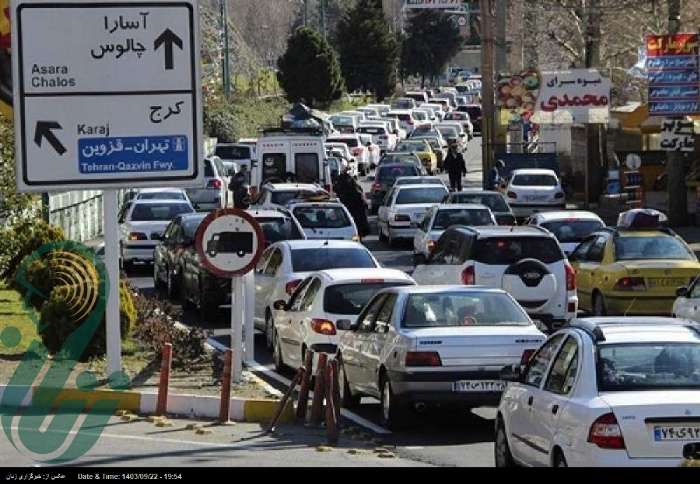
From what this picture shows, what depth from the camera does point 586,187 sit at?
50.2 meters

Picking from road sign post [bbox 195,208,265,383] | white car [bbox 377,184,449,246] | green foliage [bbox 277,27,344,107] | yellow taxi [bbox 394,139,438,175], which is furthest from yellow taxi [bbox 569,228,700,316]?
green foliage [bbox 277,27,344,107]

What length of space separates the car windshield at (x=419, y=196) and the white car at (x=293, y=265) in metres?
16.3

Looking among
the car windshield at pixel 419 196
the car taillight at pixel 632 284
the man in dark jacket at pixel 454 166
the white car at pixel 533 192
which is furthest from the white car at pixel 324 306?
the man in dark jacket at pixel 454 166

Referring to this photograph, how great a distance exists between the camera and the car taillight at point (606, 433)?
32.1 feet

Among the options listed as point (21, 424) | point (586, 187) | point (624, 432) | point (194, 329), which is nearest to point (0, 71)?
point (194, 329)

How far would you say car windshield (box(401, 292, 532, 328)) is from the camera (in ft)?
51.3

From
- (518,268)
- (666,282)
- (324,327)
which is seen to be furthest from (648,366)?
(666,282)

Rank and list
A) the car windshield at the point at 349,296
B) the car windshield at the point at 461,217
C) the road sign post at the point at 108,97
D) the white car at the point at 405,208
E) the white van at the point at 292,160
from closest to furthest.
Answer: the road sign post at the point at 108,97 → the car windshield at the point at 349,296 → the car windshield at the point at 461,217 → the white car at the point at 405,208 → the white van at the point at 292,160

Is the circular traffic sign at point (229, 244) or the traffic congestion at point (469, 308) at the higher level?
the circular traffic sign at point (229, 244)

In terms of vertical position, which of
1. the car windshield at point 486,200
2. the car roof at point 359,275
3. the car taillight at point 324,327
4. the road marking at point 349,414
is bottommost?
the road marking at point 349,414

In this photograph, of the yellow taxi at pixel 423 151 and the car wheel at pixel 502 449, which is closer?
the car wheel at pixel 502 449

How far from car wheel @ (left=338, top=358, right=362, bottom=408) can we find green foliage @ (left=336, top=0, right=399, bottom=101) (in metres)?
90.4

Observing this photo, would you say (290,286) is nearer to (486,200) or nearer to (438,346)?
(438,346)

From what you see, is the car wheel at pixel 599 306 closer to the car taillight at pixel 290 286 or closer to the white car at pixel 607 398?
the car taillight at pixel 290 286
